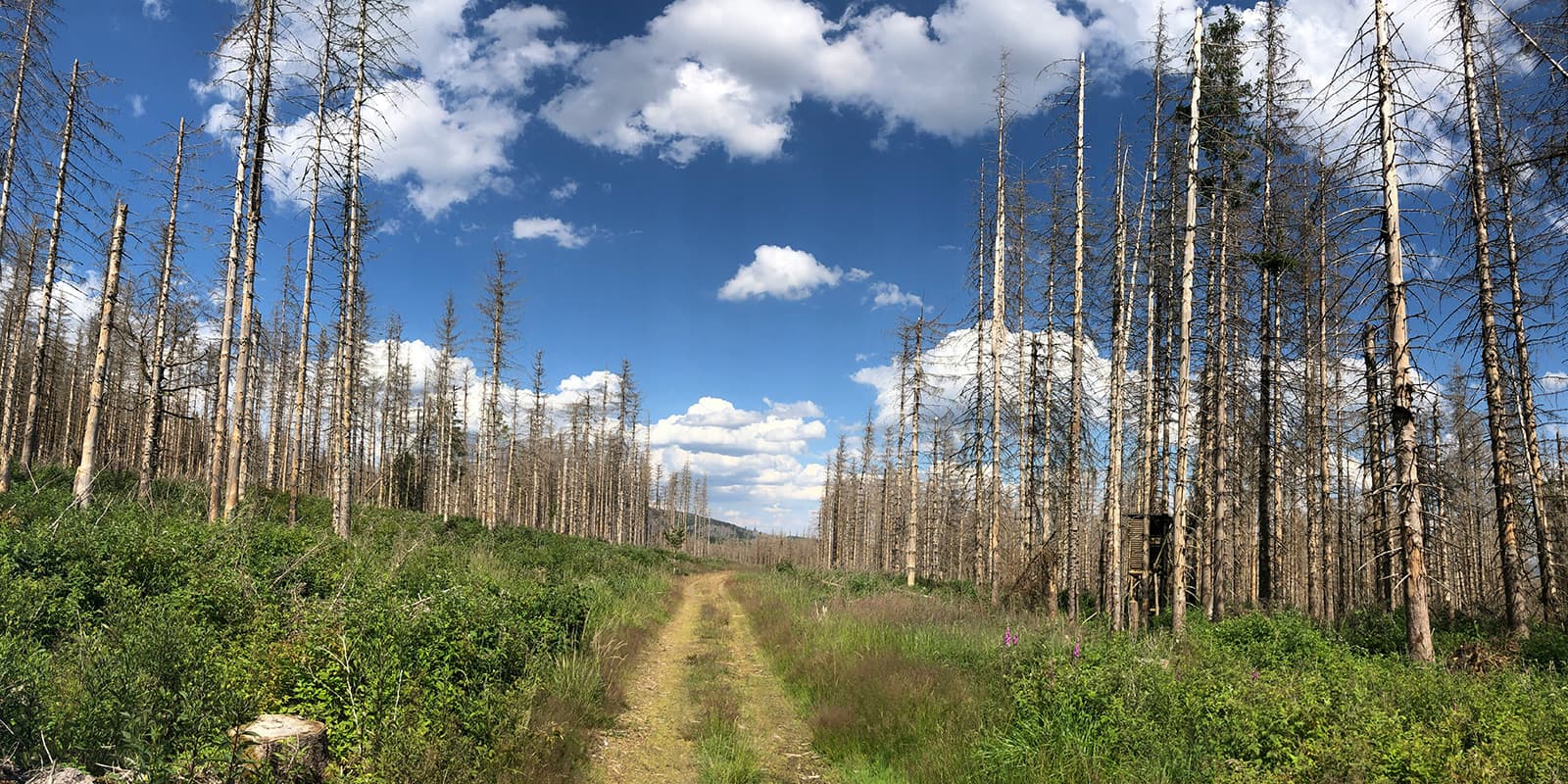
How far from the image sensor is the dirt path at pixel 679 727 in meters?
6.44

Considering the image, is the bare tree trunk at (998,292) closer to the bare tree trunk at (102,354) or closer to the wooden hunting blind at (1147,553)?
the wooden hunting blind at (1147,553)

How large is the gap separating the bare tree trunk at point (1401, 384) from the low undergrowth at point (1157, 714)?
3.36 feet

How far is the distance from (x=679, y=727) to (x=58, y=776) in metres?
5.27

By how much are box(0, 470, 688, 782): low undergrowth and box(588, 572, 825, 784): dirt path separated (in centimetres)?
37

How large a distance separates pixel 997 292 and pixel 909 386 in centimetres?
849

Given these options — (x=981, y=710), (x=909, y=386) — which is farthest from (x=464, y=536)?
(x=981, y=710)

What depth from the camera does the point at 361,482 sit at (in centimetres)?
4881

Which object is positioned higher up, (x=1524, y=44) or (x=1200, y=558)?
(x=1524, y=44)

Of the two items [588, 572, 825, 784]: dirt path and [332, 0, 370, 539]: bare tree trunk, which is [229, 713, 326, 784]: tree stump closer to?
[588, 572, 825, 784]: dirt path

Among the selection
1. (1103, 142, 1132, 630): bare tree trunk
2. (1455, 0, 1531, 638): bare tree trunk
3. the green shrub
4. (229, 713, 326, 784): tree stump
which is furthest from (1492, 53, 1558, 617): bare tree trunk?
(229, 713, 326, 784): tree stump

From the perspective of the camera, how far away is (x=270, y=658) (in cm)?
554

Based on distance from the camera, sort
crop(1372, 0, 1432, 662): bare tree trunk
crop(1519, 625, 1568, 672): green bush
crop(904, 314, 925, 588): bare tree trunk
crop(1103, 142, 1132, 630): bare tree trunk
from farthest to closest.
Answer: crop(904, 314, 925, 588): bare tree trunk → crop(1103, 142, 1132, 630): bare tree trunk → crop(1519, 625, 1568, 672): green bush → crop(1372, 0, 1432, 662): bare tree trunk

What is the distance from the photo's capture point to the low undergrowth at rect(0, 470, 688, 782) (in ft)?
13.4

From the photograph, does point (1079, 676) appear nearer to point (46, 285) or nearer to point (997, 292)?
point (997, 292)
